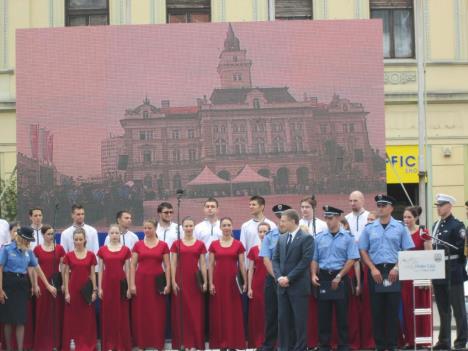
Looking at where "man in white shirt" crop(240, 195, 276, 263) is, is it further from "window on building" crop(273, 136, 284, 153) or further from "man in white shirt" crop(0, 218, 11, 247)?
"man in white shirt" crop(0, 218, 11, 247)

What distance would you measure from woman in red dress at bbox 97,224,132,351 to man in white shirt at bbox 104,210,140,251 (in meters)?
0.48

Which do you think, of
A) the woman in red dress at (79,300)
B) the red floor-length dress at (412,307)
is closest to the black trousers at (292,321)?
the red floor-length dress at (412,307)

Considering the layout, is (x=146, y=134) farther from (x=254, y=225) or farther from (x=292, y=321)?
(x=292, y=321)

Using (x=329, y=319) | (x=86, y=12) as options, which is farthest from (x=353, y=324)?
(x=86, y=12)

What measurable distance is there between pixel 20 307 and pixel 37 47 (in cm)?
421

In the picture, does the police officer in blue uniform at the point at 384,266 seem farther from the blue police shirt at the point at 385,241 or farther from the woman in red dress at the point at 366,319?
the woman in red dress at the point at 366,319

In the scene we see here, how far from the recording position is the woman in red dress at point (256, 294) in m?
15.4

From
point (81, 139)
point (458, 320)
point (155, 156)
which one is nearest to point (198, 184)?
point (155, 156)

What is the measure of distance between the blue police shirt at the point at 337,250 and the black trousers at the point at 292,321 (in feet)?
2.05

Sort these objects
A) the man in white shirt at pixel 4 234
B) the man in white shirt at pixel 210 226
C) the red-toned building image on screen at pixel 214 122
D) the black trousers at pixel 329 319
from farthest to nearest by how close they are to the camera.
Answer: the red-toned building image on screen at pixel 214 122
the man in white shirt at pixel 4 234
the man in white shirt at pixel 210 226
the black trousers at pixel 329 319

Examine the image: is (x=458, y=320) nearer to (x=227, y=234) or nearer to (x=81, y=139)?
(x=227, y=234)

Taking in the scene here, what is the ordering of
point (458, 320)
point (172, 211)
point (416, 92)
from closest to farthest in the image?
Result: point (458, 320)
point (172, 211)
point (416, 92)

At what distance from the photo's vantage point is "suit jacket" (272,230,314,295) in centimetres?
1412

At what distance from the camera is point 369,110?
17.1m
